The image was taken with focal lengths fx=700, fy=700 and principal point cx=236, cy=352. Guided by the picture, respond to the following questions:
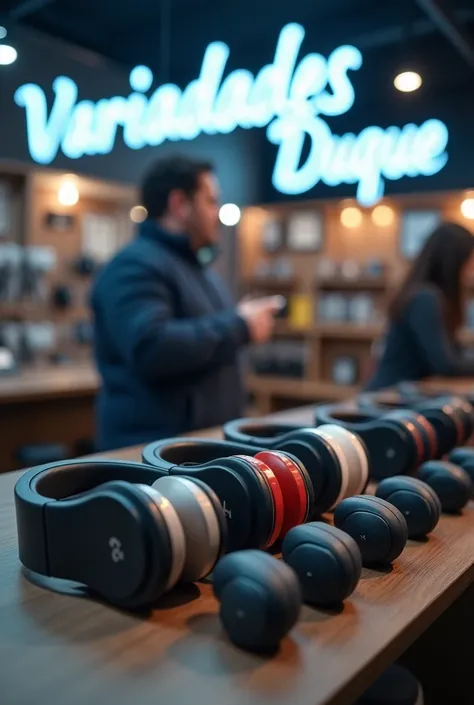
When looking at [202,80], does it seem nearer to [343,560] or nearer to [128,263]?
[128,263]

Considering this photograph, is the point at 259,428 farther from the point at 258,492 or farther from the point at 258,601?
the point at 258,601

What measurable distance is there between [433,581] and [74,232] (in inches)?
194

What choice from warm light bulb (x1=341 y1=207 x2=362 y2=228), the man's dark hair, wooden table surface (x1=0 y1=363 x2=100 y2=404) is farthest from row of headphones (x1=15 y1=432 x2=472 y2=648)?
warm light bulb (x1=341 y1=207 x2=362 y2=228)

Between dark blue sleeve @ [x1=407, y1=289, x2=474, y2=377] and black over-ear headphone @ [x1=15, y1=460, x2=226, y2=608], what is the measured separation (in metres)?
2.15

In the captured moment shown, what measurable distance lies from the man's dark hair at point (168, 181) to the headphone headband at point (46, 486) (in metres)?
1.51

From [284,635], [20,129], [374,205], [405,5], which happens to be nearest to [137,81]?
[20,129]

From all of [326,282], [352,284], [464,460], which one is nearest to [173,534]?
[464,460]

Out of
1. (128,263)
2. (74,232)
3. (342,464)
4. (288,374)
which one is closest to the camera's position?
(342,464)

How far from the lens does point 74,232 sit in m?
5.34

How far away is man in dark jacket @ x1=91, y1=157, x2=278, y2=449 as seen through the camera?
1.88m

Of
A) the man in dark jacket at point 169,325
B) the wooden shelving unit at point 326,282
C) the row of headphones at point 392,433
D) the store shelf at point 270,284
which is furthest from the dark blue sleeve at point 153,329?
the store shelf at point 270,284

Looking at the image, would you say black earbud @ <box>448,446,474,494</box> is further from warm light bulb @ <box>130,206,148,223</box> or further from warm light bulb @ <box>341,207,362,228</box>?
warm light bulb @ <box>341,207,362,228</box>

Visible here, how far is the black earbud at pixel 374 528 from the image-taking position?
0.77 metres

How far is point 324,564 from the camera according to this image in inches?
26.4
